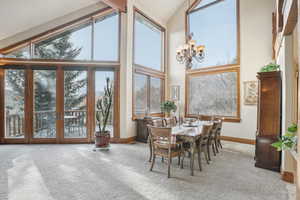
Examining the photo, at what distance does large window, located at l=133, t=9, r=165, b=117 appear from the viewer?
20.5ft

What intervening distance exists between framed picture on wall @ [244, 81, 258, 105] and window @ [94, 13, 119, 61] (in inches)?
174

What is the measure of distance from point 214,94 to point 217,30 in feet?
7.92

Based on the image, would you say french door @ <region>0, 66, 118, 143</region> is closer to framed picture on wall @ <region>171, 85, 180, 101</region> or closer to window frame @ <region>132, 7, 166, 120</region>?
window frame @ <region>132, 7, 166, 120</region>

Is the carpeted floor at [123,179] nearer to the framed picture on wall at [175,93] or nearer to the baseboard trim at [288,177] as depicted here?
the baseboard trim at [288,177]

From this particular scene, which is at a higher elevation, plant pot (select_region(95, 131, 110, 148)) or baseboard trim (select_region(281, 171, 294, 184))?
plant pot (select_region(95, 131, 110, 148))

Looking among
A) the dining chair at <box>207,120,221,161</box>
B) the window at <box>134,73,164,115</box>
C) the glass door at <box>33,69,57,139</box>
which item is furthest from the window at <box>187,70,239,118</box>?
the glass door at <box>33,69,57,139</box>

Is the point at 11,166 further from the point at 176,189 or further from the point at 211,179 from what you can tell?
the point at 211,179

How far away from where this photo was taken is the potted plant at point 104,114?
4750 mm

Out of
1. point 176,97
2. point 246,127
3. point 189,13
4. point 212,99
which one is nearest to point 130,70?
point 176,97

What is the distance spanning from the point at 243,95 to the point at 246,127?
1.07 metres

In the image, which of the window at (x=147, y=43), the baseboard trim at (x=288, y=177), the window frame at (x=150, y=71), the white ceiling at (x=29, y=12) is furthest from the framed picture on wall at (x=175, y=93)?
the baseboard trim at (x=288, y=177)

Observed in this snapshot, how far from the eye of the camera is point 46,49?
5.61 meters

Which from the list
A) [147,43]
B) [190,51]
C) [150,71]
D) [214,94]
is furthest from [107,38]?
[214,94]

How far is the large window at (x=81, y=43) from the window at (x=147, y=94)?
1.25m
